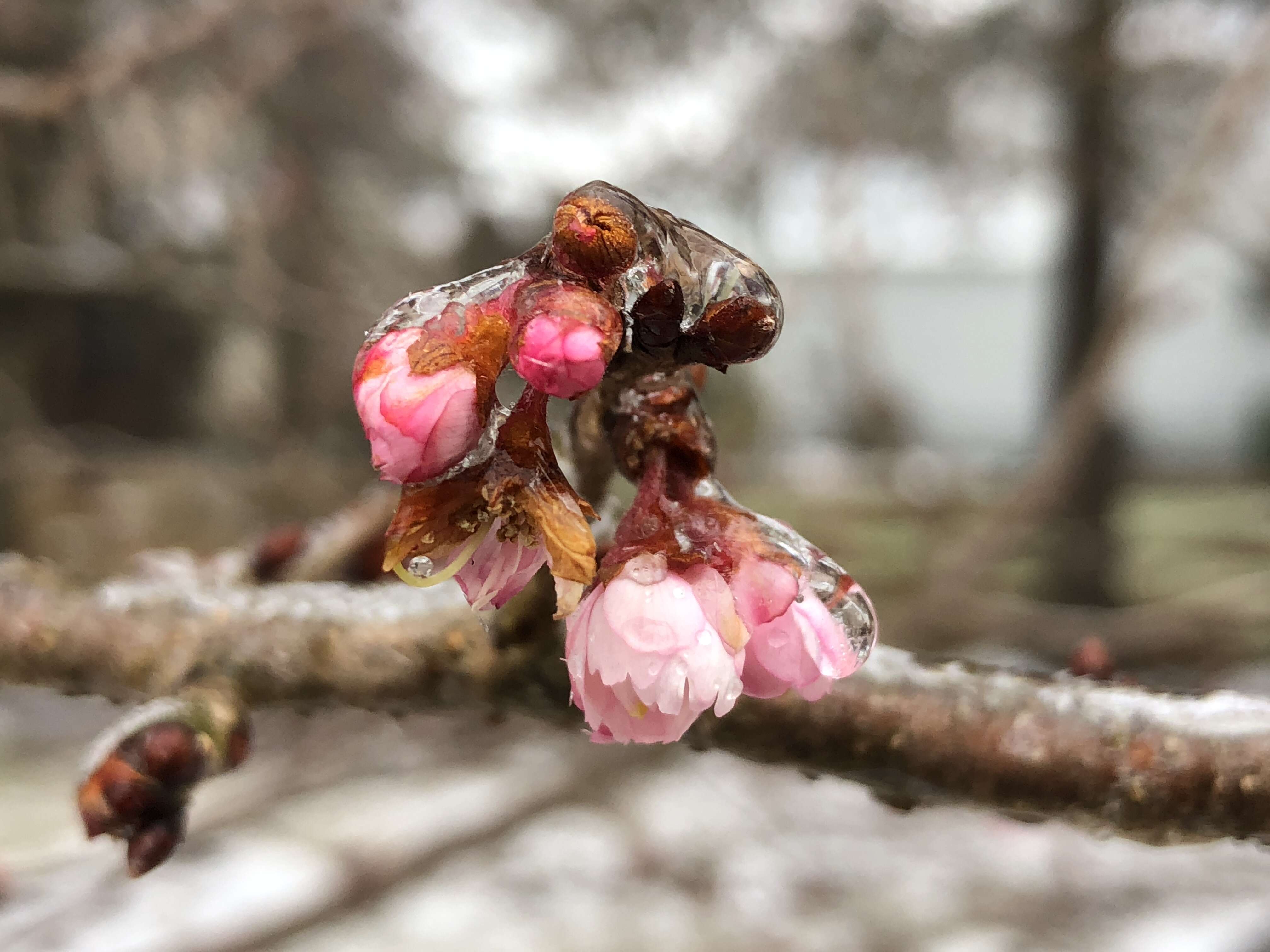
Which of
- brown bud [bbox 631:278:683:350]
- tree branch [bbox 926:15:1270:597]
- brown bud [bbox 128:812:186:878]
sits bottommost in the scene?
brown bud [bbox 128:812:186:878]

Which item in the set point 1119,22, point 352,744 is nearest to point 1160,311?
point 1119,22

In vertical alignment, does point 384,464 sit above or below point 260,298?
below

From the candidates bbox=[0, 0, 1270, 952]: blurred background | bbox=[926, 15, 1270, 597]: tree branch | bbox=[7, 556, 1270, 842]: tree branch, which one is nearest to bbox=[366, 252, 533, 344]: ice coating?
bbox=[7, 556, 1270, 842]: tree branch

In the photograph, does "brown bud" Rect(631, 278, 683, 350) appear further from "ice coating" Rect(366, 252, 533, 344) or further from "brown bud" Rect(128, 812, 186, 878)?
"brown bud" Rect(128, 812, 186, 878)

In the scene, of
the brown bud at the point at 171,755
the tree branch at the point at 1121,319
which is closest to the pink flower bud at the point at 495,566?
the brown bud at the point at 171,755

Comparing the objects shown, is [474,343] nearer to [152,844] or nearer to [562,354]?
[562,354]

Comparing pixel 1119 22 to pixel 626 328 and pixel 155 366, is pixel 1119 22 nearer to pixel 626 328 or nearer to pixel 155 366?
pixel 626 328
